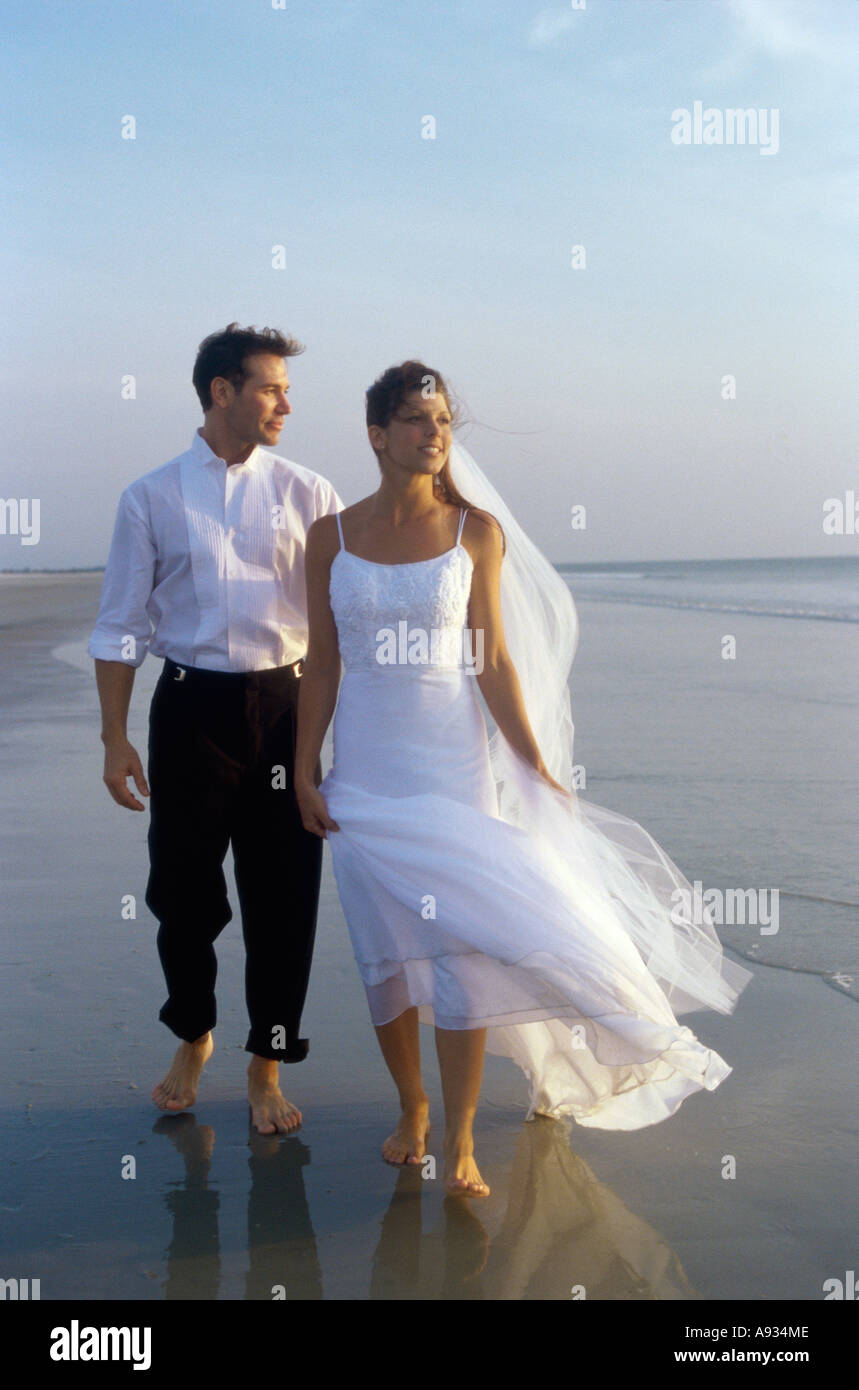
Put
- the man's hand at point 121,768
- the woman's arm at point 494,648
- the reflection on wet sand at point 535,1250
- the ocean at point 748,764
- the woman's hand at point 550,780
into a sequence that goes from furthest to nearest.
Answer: the ocean at point 748,764 → the man's hand at point 121,768 → the woman's hand at point 550,780 → the woman's arm at point 494,648 → the reflection on wet sand at point 535,1250

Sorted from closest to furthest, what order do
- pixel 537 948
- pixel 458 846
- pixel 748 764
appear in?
pixel 537 948
pixel 458 846
pixel 748 764

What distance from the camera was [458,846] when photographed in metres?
3.41

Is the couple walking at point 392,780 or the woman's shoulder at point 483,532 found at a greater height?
the woman's shoulder at point 483,532

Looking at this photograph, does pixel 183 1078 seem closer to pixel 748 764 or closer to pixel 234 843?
pixel 234 843

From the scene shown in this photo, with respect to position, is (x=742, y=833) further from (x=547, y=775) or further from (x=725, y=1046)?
(x=547, y=775)

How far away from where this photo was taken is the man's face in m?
3.84

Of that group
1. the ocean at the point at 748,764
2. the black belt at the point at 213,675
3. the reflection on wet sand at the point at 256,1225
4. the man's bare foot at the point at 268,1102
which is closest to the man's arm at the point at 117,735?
the black belt at the point at 213,675

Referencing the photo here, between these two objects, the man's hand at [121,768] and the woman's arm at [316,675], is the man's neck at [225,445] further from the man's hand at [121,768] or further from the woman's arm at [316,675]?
the man's hand at [121,768]

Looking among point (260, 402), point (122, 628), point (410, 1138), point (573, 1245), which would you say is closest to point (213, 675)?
point (122, 628)

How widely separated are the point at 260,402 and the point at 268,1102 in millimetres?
1903

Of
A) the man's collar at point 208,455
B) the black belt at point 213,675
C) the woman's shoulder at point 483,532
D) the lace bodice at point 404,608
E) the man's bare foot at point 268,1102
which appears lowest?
the man's bare foot at point 268,1102

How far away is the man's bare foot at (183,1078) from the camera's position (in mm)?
3779

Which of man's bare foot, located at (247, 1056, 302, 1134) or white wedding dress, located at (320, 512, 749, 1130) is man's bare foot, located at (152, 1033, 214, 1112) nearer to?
man's bare foot, located at (247, 1056, 302, 1134)

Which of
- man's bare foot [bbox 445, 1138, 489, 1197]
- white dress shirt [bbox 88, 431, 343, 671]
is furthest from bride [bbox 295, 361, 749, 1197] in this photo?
white dress shirt [bbox 88, 431, 343, 671]
